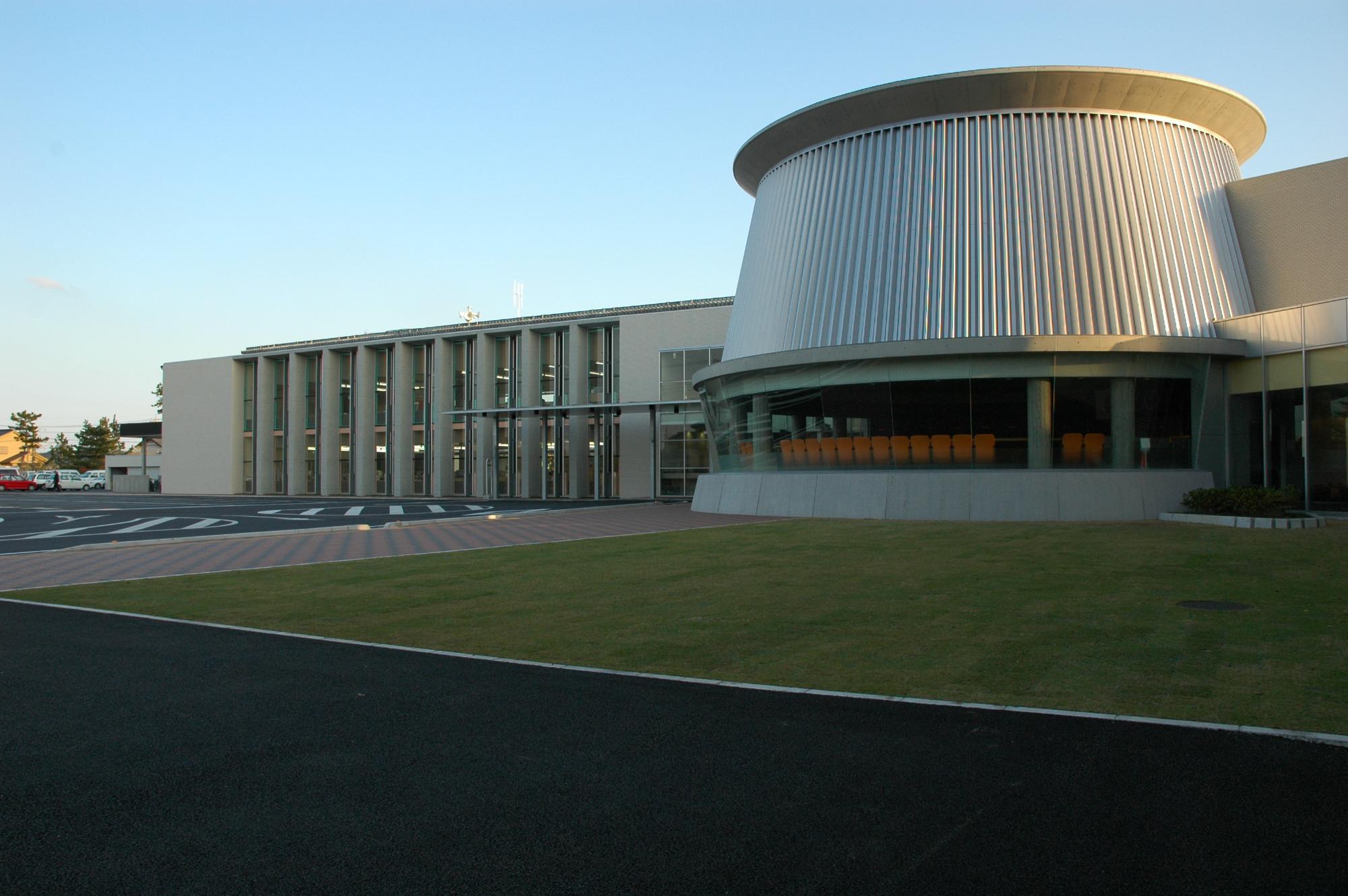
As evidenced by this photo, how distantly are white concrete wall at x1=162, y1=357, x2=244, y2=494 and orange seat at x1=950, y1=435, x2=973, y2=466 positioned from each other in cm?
4984

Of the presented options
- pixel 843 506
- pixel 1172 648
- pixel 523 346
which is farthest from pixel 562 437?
pixel 1172 648

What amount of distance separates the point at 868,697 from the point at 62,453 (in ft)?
440

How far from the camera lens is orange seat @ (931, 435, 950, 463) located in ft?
75.6

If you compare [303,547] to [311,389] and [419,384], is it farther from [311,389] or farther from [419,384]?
[311,389]

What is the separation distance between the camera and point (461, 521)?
25.3 meters

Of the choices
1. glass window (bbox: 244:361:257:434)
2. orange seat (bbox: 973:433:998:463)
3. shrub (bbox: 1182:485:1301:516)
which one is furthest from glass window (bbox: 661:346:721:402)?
glass window (bbox: 244:361:257:434)

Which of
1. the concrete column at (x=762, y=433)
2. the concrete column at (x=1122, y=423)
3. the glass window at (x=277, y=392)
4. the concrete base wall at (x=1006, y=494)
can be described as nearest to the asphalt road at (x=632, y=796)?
the concrete base wall at (x=1006, y=494)

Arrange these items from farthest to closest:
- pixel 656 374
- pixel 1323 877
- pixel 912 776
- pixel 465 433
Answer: pixel 465 433
pixel 656 374
pixel 912 776
pixel 1323 877

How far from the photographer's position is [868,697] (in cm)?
604

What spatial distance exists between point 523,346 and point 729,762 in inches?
1729

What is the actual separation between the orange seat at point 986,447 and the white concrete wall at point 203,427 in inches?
1983

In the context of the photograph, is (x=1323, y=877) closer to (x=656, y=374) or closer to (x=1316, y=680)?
(x=1316, y=680)

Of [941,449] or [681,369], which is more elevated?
[681,369]

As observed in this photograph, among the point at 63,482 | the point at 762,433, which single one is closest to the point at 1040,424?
the point at 762,433
